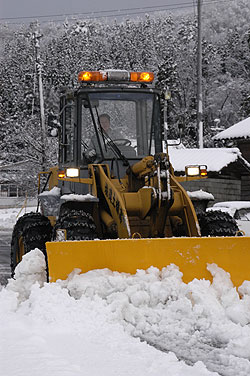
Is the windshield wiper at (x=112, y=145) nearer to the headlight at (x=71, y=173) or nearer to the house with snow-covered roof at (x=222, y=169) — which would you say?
the headlight at (x=71, y=173)

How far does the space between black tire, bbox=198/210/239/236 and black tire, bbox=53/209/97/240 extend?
4.60 feet

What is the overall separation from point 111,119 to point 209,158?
16.2 m

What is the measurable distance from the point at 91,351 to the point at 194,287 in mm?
1380

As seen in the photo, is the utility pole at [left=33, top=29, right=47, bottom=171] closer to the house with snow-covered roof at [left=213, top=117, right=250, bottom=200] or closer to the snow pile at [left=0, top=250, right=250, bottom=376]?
the house with snow-covered roof at [left=213, top=117, right=250, bottom=200]

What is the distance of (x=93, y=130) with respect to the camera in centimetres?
698

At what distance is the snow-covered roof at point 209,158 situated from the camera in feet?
71.9

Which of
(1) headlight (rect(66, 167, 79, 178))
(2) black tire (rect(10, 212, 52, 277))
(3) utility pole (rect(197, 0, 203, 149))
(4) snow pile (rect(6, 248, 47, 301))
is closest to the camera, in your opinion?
→ (4) snow pile (rect(6, 248, 47, 301))

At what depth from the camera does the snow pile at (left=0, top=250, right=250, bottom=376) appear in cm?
411

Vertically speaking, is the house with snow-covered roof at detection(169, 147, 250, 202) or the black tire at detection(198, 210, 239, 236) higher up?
the black tire at detection(198, 210, 239, 236)

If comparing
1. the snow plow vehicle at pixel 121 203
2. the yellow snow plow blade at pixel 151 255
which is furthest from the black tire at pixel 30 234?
the yellow snow plow blade at pixel 151 255

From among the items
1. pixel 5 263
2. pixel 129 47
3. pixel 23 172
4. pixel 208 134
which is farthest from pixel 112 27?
pixel 5 263

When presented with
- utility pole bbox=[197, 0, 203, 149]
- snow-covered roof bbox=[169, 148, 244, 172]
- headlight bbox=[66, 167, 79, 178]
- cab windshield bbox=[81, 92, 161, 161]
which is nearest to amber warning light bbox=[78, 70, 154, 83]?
cab windshield bbox=[81, 92, 161, 161]

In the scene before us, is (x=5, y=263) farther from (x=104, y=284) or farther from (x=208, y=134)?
(x=208, y=134)

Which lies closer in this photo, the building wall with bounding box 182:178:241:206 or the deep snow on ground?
the deep snow on ground
